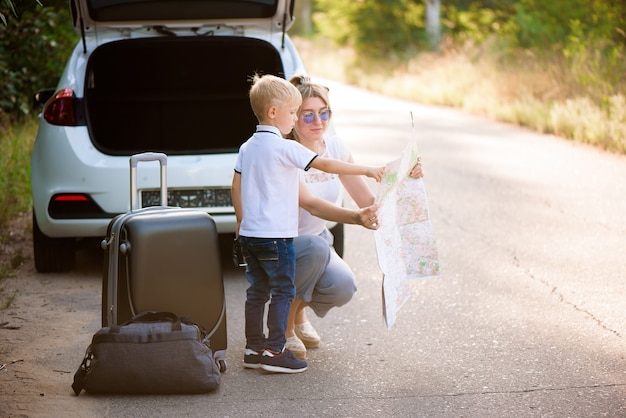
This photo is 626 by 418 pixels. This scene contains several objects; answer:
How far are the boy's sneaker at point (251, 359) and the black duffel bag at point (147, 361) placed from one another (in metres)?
0.42

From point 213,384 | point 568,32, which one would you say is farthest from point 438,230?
point 568,32

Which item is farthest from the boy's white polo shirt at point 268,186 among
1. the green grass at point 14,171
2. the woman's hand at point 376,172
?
the green grass at point 14,171

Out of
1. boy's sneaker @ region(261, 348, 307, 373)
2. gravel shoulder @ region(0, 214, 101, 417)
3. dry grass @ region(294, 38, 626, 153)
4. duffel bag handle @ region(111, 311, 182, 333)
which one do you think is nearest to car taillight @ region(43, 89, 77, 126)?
gravel shoulder @ region(0, 214, 101, 417)

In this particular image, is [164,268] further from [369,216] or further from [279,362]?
[369,216]

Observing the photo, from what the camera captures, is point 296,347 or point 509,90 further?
point 509,90

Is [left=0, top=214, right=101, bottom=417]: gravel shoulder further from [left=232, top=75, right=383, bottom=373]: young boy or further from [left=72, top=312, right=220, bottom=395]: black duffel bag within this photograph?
[left=232, top=75, right=383, bottom=373]: young boy

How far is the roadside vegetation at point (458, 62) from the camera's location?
11888 mm

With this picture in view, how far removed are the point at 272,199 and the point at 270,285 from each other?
15.9 inches

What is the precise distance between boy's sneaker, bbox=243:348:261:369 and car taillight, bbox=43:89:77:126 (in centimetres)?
241

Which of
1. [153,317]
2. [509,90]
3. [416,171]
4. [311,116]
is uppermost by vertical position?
[311,116]

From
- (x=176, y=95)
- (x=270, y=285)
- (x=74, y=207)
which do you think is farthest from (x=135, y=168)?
(x=176, y=95)

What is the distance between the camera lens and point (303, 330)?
5312 mm

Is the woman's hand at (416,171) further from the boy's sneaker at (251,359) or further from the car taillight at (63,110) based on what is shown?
the car taillight at (63,110)

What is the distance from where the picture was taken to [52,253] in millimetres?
7016
